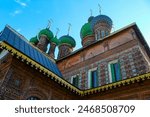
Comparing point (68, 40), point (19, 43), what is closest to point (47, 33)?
point (68, 40)

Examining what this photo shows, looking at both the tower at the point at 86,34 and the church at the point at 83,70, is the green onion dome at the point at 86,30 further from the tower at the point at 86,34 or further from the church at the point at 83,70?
the church at the point at 83,70

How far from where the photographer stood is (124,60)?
1067cm

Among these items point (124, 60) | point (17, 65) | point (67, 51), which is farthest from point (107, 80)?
point (67, 51)

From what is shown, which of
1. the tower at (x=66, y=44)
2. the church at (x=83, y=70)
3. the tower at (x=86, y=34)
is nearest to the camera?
the church at (x=83, y=70)

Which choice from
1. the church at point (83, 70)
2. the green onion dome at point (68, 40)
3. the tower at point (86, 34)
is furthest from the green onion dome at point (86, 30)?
the church at point (83, 70)

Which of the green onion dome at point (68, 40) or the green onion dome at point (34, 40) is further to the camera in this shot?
the green onion dome at point (34, 40)

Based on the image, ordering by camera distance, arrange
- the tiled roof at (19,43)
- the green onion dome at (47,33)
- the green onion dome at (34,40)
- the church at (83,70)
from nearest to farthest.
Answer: the church at (83,70) → the tiled roof at (19,43) → the green onion dome at (47,33) → the green onion dome at (34,40)

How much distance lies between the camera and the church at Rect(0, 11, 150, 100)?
24.2 ft

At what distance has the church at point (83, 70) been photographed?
7361 mm

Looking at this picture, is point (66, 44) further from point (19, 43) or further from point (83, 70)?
point (19, 43)

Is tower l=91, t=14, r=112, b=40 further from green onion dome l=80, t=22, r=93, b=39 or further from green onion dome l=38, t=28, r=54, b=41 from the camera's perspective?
green onion dome l=38, t=28, r=54, b=41

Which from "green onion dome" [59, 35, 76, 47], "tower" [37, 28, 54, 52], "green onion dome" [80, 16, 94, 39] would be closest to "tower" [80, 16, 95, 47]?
"green onion dome" [80, 16, 94, 39]

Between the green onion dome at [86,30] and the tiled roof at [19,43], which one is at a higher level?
the green onion dome at [86,30]

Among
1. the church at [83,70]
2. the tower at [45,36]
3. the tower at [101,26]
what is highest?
the tower at [45,36]
